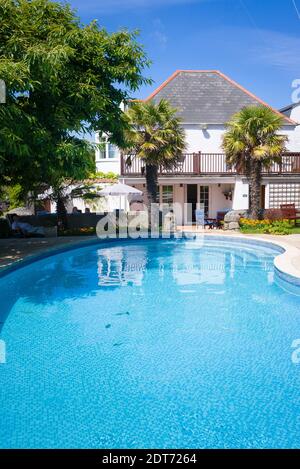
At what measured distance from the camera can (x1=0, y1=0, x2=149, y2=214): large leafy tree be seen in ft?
29.5

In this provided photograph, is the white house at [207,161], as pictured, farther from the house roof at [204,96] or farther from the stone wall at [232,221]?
the stone wall at [232,221]

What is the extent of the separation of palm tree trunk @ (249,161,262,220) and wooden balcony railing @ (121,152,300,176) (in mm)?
3833

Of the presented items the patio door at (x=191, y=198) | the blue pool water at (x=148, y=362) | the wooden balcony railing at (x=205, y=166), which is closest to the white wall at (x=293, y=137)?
the wooden balcony railing at (x=205, y=166)

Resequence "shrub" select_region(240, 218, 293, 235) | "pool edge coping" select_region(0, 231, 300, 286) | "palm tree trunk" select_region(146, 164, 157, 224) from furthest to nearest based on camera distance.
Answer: "palm tree trunk" select_region(146, 164, 157, 224) < "shrub" select_region(240, 218, 293, 235) < "pool edge coping" select_region(0, 231, 300, 286)

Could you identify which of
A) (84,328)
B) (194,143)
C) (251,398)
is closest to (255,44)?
(194,143)

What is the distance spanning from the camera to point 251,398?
4906 millimetres

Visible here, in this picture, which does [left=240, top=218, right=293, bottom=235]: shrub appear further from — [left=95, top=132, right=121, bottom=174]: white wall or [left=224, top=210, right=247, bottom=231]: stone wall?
[left=95, top=132, right=121, bottom=174]: white wall

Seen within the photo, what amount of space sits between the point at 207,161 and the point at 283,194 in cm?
517

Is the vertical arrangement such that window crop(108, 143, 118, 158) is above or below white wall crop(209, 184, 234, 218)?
above

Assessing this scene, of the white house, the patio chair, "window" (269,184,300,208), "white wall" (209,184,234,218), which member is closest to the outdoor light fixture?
the white house

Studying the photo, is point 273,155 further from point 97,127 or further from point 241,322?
point 241,322

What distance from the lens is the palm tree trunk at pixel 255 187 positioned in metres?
19.4

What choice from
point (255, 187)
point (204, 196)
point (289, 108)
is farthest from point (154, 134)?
point (289, 108)

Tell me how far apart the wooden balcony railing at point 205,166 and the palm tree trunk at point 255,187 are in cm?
383
